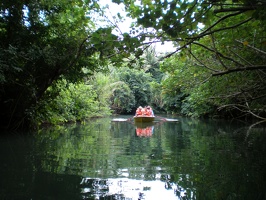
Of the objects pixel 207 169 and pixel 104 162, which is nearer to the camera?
pixel 207 169

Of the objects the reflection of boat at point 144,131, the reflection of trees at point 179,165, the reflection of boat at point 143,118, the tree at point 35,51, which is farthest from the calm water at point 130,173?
the reflection of boat at point 143,118

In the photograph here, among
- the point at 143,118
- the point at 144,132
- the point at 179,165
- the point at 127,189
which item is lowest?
the point at 127,189

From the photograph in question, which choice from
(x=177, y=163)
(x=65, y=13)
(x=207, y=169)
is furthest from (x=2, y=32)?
(x=207, y=169)

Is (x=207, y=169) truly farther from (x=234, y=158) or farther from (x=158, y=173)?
(x=234, y=158)

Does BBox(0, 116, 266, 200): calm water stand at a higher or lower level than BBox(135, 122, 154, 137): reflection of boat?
lower

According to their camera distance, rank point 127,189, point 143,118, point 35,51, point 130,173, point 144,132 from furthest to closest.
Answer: point 143,118, point 144,132, point 35,51, point 130,173, point 127,189

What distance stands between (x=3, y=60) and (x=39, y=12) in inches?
97.6

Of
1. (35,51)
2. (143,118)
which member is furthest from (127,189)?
(143,118)

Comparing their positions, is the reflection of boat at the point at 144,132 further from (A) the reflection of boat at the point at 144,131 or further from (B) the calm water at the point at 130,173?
(B) the calm water at the point at 130,173

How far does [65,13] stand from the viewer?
384 inches

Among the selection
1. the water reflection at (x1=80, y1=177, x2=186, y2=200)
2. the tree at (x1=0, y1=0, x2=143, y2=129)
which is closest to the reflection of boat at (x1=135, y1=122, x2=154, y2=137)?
the tree at (x1=0, y1=0, x2=143, y2=129)

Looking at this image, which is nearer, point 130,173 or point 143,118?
point 130,173

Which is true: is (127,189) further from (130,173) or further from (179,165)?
(179,165)

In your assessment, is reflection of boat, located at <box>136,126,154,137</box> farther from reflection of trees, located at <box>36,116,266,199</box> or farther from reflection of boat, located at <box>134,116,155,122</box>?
reflection of boat, located at <box>134,116,155,122</box>
